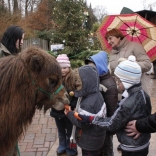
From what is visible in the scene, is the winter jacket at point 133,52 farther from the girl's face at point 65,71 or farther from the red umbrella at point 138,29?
the girl's face at point 65,71

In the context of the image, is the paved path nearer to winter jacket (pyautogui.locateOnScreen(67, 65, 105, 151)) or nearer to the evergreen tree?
winter jacket (pyautogui.locateOnScreen(67, 65, 105, 151))

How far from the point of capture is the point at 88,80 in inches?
113

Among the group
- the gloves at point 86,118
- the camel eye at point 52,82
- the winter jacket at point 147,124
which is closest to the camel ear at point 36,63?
the camel eye at point 52,82

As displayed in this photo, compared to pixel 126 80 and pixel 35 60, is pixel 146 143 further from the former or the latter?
pixel 35 60

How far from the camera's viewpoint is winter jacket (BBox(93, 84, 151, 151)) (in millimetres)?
2388

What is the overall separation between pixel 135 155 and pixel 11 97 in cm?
148

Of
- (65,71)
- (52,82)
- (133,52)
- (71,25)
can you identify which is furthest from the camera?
(71,25)

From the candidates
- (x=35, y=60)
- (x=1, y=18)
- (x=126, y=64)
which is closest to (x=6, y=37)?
(x=35, y=60)

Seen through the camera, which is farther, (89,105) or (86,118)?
(89,105)

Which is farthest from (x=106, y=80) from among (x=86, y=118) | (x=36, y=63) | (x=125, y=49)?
(x=36, y=63)

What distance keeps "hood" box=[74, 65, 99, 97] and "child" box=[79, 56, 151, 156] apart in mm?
403

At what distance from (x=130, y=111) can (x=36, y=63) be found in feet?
3.53

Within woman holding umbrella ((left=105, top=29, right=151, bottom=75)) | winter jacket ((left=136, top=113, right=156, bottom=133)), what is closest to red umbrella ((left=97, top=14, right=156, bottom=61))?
woman holding umbrella ((left=105, top=29, right=151, bottom=75))

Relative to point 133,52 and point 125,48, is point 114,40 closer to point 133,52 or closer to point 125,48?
point 125,48
